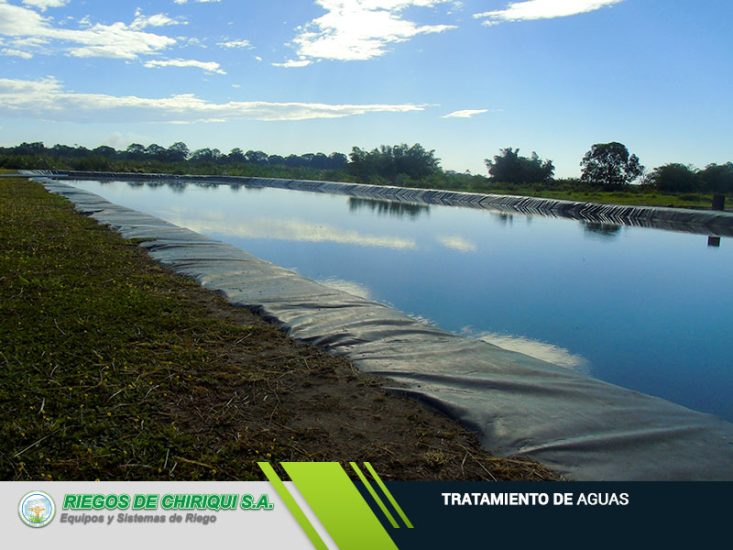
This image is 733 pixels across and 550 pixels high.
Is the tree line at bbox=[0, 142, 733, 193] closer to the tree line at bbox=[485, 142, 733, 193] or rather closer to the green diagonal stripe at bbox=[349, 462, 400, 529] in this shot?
the tree line at bbox=[485, 142, 733, 193]

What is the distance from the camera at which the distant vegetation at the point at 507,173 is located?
21656mm

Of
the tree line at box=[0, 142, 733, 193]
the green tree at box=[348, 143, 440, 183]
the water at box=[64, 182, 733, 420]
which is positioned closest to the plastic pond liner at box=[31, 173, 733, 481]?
the water at box=[64, 182, 733, 420]

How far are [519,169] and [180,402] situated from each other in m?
28.3

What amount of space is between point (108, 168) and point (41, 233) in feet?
78.5

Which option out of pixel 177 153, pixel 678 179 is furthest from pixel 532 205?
pixel 177 153

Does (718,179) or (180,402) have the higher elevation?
(718,179)

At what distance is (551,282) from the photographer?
5656 mm

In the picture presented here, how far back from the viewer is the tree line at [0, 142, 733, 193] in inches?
866

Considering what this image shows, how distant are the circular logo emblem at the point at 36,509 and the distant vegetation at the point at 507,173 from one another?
17837mm

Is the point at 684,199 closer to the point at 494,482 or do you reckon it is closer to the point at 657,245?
the point at 657,245

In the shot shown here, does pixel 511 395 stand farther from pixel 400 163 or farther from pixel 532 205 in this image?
pixel 400 163

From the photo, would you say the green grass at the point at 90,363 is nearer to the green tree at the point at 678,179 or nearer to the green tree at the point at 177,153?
the green tree at the point at 678,179

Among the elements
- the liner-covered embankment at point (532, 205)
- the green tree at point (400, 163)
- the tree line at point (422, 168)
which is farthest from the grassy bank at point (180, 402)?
the green tree at point (400, 163)

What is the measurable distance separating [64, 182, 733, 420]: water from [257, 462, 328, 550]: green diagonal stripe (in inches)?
84.1
